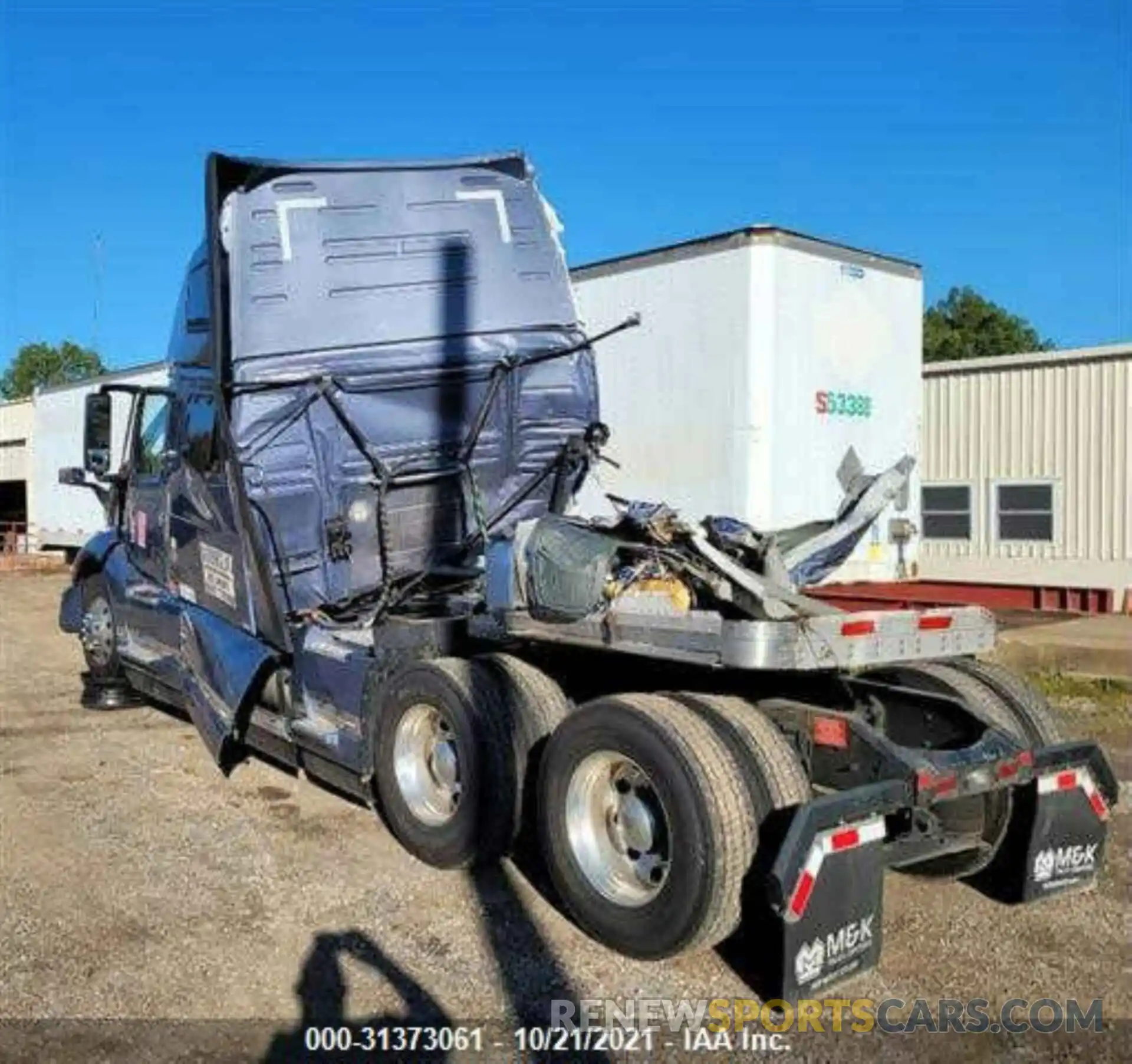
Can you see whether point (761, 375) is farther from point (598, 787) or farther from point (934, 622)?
point (598, 787)

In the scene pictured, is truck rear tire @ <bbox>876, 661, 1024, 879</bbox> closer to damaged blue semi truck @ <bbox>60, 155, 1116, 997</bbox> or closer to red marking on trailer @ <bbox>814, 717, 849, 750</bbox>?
damaged blue semi truck @ <bbox>60, 155, 1116, 997</bbox>

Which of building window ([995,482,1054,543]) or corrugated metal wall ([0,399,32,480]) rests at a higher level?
corrugated metal wall ([0,399,32,480])

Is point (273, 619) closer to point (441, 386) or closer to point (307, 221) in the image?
point (441, 386)

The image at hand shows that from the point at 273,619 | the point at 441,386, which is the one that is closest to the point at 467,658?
the point at 273,619

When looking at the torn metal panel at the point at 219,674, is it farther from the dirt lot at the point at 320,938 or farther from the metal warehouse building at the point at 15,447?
the metal warehouse building at the point at 15,447

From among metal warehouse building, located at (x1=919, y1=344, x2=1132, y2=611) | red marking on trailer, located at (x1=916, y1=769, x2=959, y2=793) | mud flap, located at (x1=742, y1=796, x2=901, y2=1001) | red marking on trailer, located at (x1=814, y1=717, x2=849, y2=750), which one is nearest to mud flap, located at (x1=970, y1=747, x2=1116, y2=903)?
red marking on trailer, located at (x1=916, y1=769, x2=959, y2=793)

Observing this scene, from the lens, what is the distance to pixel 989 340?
5638 centimetres

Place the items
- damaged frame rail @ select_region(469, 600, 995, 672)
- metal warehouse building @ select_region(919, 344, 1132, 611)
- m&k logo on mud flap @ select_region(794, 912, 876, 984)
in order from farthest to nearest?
metal warehouse building @ select_region(919, 344, 1132, 611) < damaged frame rail @ select_region(469, 600, 995, 672) < m&k logo on mud flap @ select_region(794, 912, 876, 984)

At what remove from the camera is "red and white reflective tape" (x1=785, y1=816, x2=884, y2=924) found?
13.0 feet

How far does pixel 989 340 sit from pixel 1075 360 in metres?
42.8

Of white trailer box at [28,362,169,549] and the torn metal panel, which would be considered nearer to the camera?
the torn metal panel

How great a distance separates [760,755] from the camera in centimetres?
442

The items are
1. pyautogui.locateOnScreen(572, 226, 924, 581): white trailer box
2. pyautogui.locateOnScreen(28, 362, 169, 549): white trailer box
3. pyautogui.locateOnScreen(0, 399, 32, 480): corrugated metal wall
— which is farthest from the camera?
pyautogui.locateOnScreen(0, 399, 32, 480): corrugated metal wall

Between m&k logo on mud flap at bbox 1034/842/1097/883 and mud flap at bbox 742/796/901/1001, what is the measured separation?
1.02 m
